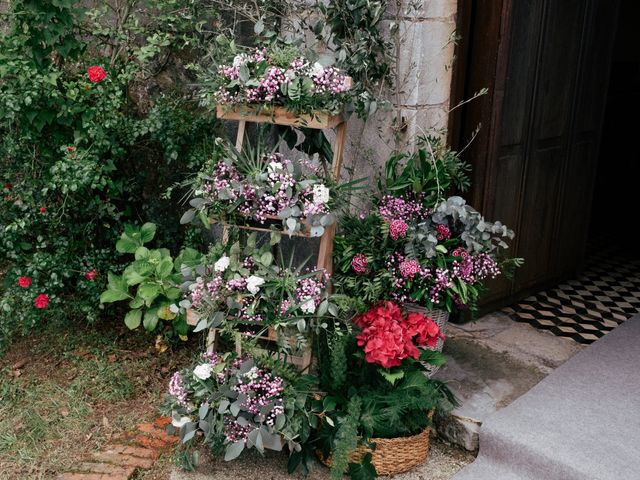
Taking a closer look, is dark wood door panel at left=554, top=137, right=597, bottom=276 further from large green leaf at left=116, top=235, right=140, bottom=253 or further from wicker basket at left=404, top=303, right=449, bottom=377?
large green leaf at left=116, top=235, right=140, bottom=253

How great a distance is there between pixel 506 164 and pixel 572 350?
1121mm

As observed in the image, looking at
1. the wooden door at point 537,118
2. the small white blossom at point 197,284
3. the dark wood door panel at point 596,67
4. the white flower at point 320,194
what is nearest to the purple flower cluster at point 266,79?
the white flower at point 320,194

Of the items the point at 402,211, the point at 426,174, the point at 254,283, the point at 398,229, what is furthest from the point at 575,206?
the point at 254,283

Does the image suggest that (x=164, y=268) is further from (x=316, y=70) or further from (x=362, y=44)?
(x=362, y=44)

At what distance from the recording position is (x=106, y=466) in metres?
3.23

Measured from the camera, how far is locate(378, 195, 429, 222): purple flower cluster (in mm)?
3273

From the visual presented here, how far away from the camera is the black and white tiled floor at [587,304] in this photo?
4.37 meters

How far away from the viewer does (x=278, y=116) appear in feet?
10.2

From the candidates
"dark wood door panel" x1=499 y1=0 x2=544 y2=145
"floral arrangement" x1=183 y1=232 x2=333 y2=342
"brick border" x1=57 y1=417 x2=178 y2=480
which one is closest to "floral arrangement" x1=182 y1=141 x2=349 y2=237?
"floral arrangement" x1=183 y1=232 x2=333 y2=342

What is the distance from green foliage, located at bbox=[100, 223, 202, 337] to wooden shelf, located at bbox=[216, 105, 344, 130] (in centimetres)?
87

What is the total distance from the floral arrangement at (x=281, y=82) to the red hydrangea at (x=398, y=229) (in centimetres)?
56

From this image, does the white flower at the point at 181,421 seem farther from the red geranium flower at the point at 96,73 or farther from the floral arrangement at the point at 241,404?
the red geranium flower at the point at 96,73

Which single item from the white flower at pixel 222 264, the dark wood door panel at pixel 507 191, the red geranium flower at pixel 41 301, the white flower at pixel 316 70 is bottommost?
the red geranium flower at pixel 41 301

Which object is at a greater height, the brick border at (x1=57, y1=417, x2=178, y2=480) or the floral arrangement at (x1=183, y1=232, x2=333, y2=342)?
the floral arrangement at (x1=183, y1=232, x2=333, y2=342)
